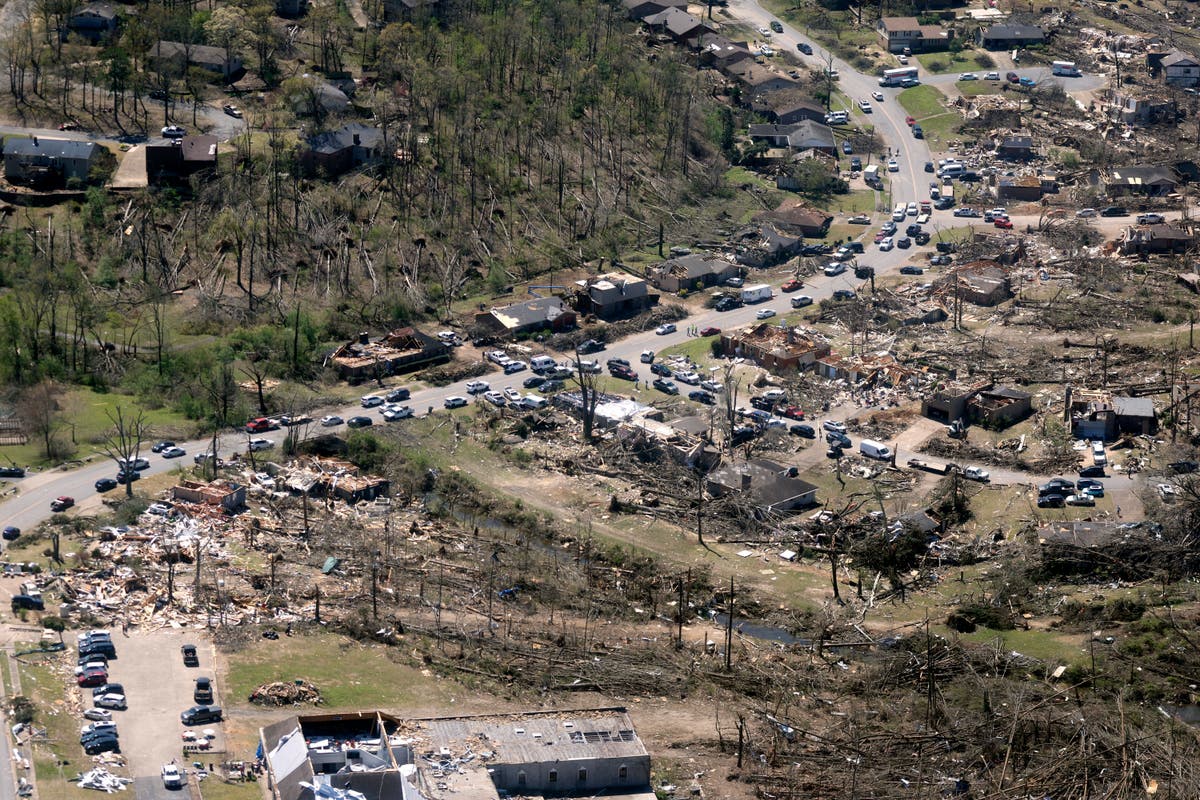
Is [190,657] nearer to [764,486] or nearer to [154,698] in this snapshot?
[154,698]

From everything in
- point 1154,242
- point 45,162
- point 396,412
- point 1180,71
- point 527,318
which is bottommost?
point 396,412

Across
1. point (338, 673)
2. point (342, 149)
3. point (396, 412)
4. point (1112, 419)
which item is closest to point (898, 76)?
point (342, 149)

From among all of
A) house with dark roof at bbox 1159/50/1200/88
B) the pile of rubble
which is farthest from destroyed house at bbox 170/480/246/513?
house with dark roof at bbox 1159/50/1200/88

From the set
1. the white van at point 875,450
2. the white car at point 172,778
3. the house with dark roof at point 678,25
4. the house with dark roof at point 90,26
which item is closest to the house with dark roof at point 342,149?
the house with dark roof at point 90,26

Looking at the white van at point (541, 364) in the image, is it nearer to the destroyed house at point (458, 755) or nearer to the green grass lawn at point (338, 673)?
the green grass lawn at point (338, 673)

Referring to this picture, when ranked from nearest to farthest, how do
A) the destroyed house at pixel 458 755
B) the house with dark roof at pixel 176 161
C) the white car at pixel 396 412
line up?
1. the destroyed house at pixel 458 755
2. the white car at pixel 396 412
3. the house with dark roof at pixel 176 161

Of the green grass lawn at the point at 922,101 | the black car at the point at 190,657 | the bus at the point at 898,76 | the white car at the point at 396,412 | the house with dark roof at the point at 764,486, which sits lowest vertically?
the white car at the point at 396,412
